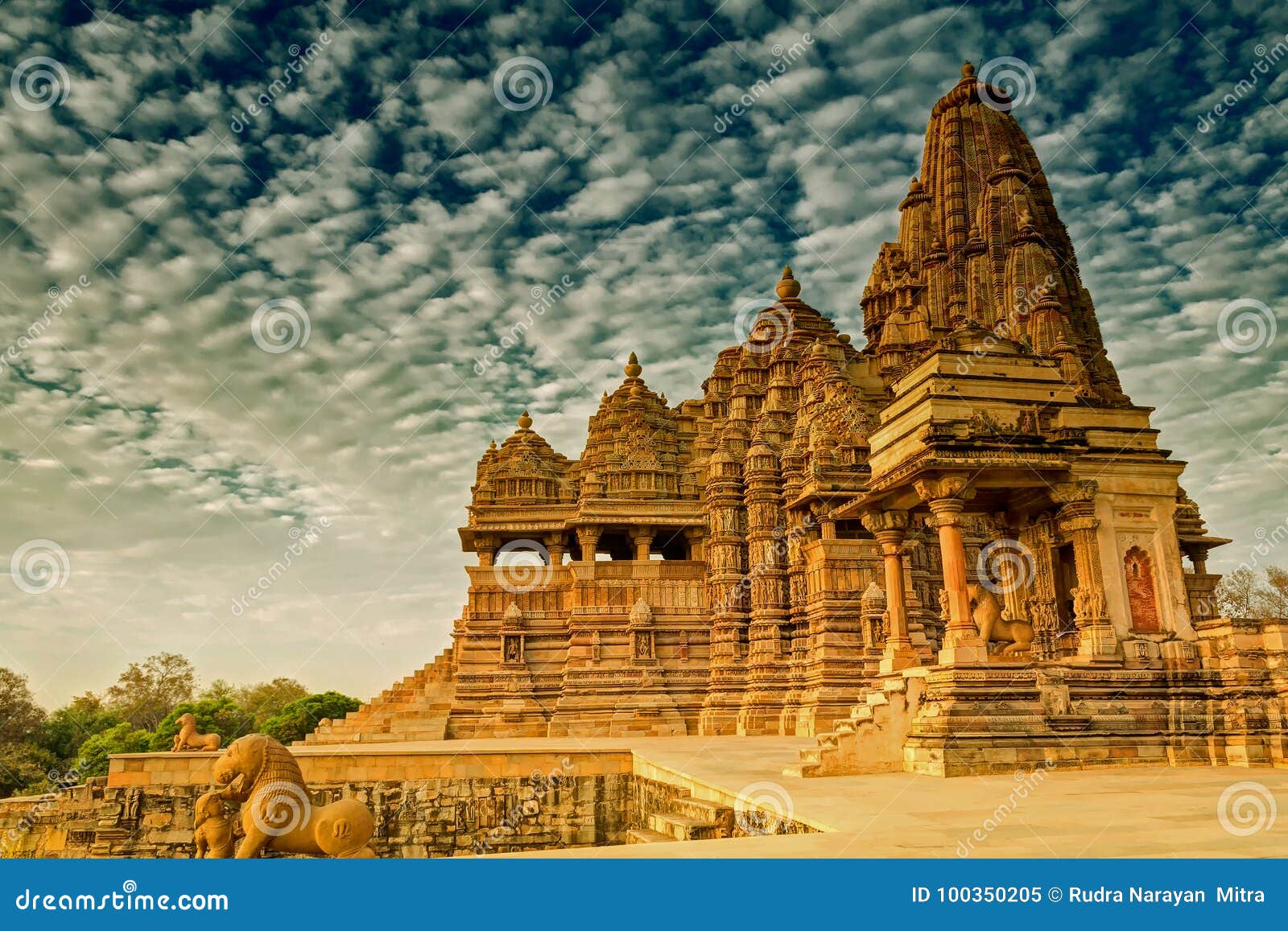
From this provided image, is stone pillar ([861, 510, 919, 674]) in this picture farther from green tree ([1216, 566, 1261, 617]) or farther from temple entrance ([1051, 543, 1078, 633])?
green tree ([1216, 566, 1261, 617])

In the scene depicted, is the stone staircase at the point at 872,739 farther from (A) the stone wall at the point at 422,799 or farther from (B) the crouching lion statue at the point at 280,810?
(B) the crouching lion statue at the point at 280,810

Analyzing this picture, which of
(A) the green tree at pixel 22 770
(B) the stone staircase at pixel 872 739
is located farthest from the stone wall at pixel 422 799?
(A) the green tree at pixel 22 770

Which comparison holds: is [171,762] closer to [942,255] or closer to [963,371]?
[963,371]

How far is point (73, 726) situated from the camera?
164 feet

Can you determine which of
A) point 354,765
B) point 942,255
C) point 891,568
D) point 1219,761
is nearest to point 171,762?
point 354,765

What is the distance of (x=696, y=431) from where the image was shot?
134ft

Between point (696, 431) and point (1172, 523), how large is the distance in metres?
25.4

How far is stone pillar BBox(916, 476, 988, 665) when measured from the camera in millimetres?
14406

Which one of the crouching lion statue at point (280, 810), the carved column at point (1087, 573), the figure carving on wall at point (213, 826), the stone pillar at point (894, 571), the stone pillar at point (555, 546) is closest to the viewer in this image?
the crouching lion statue at point (280, 810)

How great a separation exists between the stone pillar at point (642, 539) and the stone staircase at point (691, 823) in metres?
21.8

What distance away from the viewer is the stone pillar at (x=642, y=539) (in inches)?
1363

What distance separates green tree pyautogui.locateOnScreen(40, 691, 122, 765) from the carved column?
1854 inches
